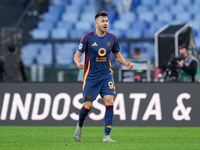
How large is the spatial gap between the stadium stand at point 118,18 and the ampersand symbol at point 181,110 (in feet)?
24.9

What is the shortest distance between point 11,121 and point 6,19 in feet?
36.8

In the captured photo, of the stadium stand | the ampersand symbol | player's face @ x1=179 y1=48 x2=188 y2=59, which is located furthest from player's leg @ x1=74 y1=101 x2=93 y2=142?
the stadium stand

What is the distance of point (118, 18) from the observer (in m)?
21.9

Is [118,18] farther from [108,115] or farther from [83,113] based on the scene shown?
[108,115]

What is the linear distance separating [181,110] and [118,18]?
1006cm

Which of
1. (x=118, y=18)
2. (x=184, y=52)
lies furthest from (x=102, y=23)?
(x=118, y=18)

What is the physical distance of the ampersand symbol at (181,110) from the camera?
1225 cm

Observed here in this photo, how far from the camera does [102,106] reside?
12438mm

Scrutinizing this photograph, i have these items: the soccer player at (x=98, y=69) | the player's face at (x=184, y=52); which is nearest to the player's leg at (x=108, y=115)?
the soccer player at (x=98, y=69)
